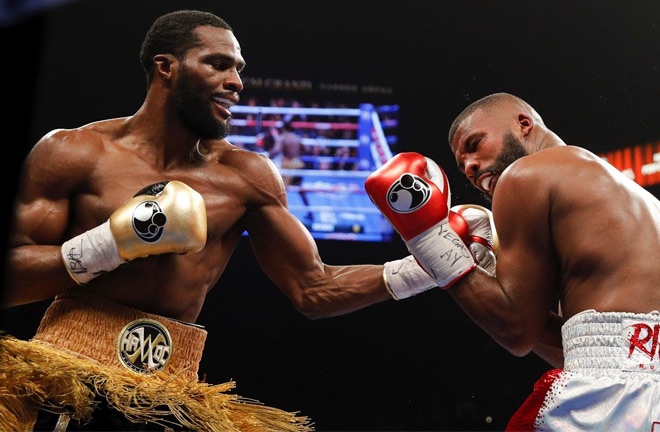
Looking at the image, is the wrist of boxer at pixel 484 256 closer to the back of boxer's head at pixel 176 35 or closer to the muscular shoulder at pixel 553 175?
the muscular shoulder at pixel 553 175

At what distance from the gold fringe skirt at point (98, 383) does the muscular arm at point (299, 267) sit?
1.66 feet

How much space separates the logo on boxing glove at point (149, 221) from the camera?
2070mm

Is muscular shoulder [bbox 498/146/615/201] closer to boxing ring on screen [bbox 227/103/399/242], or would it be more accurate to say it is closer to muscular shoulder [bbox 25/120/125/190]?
muscular shoulder [bbox 25/120/125/190]

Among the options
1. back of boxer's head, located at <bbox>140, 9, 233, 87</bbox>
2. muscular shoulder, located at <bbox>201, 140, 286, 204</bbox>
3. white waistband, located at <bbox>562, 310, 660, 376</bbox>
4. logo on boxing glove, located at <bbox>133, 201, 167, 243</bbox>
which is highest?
back of boxer's head, located at <bbox>140, 9, 233, 87</bbox>

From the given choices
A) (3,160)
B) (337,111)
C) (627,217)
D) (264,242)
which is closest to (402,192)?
(627,217)

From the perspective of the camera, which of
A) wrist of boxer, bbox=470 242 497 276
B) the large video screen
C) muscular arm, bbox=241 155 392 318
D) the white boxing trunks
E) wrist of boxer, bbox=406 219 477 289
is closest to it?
the white boxing trunks

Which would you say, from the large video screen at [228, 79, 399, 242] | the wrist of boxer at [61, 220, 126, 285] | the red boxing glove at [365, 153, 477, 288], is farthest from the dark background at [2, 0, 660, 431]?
the wrist of boxer at [61, 220, 126, 285]

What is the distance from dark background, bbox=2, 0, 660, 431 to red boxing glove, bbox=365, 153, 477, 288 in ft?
10.6

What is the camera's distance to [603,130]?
595 cm

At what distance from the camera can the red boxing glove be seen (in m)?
2.00

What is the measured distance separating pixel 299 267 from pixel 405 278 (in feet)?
1.16

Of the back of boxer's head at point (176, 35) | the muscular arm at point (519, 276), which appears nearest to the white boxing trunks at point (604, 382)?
the muscular arm at point (519, 276)

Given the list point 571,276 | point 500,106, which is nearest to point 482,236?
point 500,106

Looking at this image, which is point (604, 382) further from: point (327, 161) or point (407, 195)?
point (327, 161)
